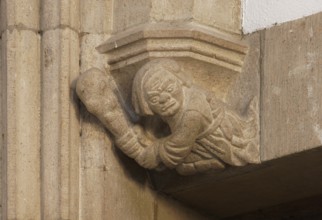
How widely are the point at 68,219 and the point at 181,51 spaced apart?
45 centimetres

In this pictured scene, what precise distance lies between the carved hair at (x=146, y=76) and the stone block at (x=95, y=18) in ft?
0.72

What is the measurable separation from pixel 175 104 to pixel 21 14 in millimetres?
443

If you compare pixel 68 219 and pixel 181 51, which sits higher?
pixel 181 51

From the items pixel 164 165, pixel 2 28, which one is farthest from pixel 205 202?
pixel 2 28

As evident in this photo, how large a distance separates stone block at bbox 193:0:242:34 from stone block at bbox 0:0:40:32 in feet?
1.20

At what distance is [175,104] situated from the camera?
16.3ft

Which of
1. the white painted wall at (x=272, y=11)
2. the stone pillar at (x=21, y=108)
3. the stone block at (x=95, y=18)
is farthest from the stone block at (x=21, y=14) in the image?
the white painted wall at (x=272, y=11)

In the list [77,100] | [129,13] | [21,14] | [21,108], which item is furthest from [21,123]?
[129,13]

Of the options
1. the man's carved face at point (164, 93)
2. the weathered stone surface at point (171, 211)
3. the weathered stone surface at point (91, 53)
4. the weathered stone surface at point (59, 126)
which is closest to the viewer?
the man's carved face at point (164, 93)

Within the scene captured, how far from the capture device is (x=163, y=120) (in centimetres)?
505

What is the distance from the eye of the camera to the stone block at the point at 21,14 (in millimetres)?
5137

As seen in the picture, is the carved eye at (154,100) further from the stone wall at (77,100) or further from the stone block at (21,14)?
the stone block at (21,14)

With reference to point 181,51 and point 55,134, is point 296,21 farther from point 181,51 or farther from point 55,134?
point 55,134

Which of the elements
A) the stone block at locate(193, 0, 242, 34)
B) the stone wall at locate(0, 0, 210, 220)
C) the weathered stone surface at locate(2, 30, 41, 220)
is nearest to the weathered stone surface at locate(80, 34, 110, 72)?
the stone wall at locate(0, 0, 210, 220)
